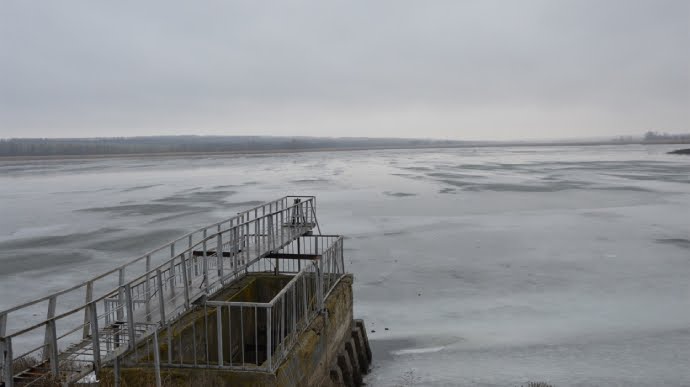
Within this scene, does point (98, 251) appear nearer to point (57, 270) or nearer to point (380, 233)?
point (57, 270)

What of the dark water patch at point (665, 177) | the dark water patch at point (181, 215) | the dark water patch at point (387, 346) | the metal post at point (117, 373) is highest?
the metal post at point (117, 373)

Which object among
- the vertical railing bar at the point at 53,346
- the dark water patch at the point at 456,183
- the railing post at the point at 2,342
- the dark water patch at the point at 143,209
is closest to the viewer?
the railing post at the point at 2,342

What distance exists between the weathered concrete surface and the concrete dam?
0.02m

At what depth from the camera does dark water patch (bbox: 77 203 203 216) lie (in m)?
32.9

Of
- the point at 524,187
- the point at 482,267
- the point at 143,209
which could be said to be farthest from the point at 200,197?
the point at 482,267

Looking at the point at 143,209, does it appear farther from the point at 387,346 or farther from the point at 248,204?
the point at 387,346

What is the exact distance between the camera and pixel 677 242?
2250cm

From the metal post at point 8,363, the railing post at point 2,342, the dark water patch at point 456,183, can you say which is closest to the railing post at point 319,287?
the railing post at point 2,342

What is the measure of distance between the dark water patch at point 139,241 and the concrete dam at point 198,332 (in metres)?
7.29

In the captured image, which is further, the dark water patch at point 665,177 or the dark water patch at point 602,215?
the dark water patch at point 665,177

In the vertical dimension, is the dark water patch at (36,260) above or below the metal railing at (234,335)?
below

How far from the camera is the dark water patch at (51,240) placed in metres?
24.0

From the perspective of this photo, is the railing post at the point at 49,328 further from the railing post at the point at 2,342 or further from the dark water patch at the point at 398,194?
the dark water patch at the point at 398,194

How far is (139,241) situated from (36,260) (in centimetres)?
408
